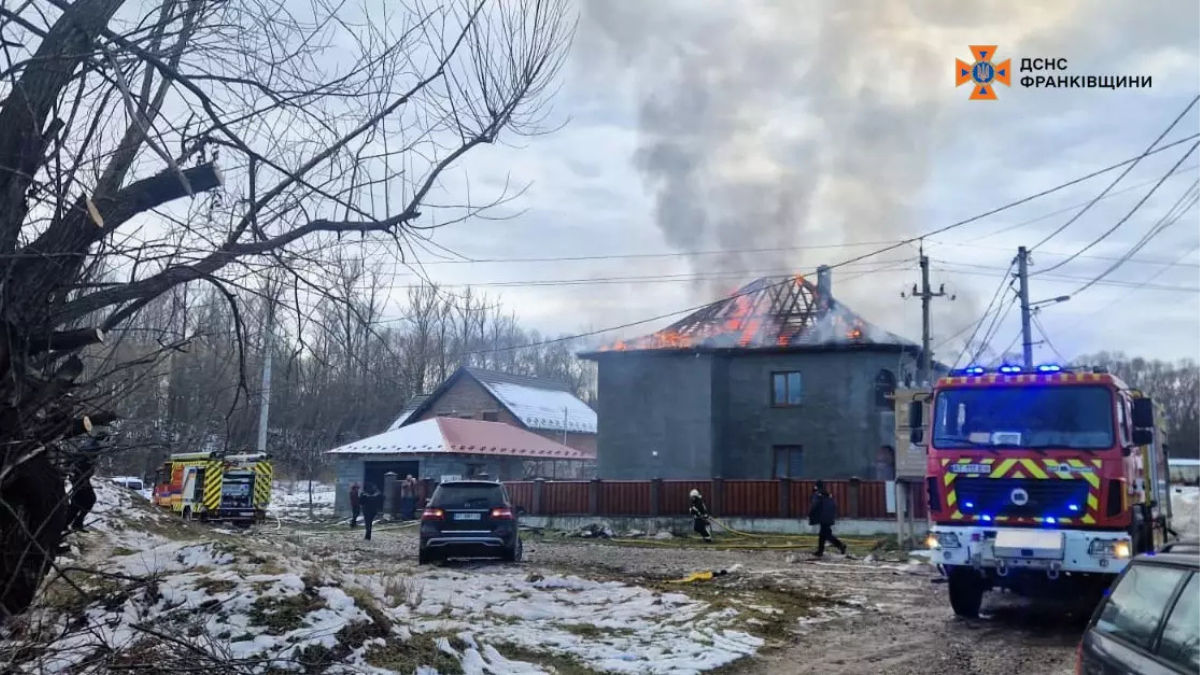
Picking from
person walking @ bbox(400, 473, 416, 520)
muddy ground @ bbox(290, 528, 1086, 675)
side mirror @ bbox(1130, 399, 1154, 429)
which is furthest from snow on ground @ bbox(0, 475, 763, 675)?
person walking @ bbox(400, 473, 416, 520)

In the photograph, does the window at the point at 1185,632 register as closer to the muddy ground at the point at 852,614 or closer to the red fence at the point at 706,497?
the muddy ground at the point at 852,614

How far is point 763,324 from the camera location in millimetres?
32781

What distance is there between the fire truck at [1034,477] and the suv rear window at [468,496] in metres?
8.27

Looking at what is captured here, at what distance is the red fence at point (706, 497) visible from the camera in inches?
1007

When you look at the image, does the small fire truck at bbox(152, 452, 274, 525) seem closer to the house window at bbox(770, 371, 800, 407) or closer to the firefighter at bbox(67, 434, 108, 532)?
the house window at bbox(770, 371, 800, 407)

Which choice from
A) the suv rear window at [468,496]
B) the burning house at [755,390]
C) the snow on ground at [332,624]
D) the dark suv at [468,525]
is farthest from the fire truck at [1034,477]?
the burning house at [755,390]

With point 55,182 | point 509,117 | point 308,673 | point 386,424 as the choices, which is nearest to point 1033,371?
point 509,117

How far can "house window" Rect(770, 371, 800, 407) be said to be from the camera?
31891 millimetres

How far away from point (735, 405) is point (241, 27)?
89.9ft

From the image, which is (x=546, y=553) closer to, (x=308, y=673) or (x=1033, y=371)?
(x=1033, y=371)

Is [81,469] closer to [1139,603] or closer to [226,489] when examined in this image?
[1139,603]

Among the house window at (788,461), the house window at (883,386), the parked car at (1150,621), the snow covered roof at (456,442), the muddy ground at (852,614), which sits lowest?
the muddy ground at (852,614)

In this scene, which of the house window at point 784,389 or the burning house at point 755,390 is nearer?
the burning house at point 755,390

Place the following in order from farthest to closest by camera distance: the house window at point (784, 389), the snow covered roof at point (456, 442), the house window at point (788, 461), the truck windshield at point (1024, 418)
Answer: the snow covered roof at point (456, 442), the house window at point (784, 389), the house window at point (788, 461), the truck windshield at point (1024, 418)
